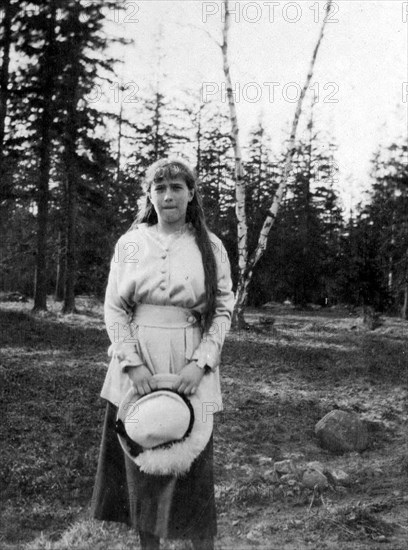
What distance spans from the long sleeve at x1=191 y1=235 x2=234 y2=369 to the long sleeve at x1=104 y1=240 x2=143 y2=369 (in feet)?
1.04

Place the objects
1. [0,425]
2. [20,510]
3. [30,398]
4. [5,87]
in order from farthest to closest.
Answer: [5,87] → [30,398] → [0,425] → [20,510]

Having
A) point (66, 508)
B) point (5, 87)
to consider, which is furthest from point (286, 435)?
point (5, 87)

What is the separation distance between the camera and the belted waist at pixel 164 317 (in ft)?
8.79

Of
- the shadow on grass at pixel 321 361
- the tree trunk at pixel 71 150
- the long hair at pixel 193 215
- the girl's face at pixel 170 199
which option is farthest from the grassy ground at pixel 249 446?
the tree trunk at pixel 71 150

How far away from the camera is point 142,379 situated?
8.40ft

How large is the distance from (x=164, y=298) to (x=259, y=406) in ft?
14.9

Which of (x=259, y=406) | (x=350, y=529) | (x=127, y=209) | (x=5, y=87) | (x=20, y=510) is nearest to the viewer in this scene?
(x=350, y=529)

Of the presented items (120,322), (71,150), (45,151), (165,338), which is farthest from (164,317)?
(45,151)

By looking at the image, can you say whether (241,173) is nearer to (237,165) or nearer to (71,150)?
(237,165)

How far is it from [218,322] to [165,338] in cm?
29

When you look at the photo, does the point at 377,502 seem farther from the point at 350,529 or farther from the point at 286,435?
the point at 286,435

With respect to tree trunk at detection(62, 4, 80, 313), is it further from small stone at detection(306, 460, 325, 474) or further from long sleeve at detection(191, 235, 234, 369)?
long sleeve at detection(191, 235, 234, 369)

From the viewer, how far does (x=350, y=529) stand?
3604 millimetres

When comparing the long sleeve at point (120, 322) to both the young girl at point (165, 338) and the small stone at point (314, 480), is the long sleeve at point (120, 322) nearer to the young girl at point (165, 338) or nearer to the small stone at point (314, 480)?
the young girl at point (165, 338)
